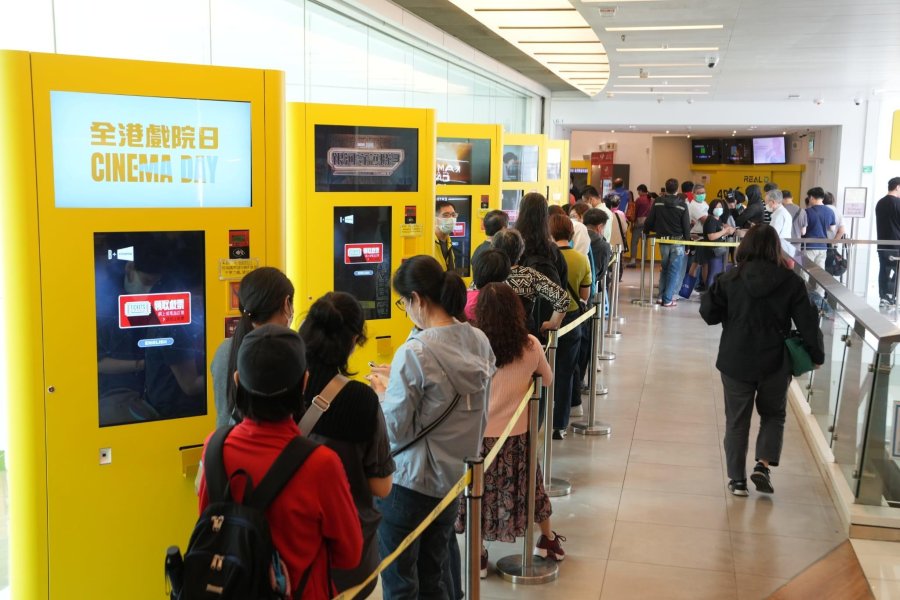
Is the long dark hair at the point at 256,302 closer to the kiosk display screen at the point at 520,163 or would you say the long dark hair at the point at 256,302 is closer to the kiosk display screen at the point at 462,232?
the kiosk display screen at the point at 462,232

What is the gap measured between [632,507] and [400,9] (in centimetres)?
524

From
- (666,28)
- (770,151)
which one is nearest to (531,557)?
(666,28)

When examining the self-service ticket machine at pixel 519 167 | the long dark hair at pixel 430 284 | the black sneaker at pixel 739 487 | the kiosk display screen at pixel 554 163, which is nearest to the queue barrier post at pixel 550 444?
the black sneaker at pixel 739 487

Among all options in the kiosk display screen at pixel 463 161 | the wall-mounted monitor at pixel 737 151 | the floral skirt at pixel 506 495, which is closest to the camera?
the floral skirt at pixel 506 495

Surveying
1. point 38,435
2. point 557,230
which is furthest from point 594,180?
point 38,435

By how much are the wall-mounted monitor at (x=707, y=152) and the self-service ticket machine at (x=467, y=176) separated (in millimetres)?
17921

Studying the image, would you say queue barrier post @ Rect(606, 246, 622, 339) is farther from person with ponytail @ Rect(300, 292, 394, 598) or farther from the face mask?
person with ponytail @ Rect(300, 292, 394, 598)

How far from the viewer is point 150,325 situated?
11.5ft

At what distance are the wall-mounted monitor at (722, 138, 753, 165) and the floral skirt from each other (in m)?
21.9

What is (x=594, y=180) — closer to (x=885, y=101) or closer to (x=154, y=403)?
(x=885, y=101)

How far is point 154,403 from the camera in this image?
359 centimetres

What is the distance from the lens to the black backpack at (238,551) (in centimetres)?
202

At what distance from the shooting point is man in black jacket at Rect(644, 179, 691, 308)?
14.2 metres

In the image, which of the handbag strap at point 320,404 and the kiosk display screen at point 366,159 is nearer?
the handbag strap at point 320,404
